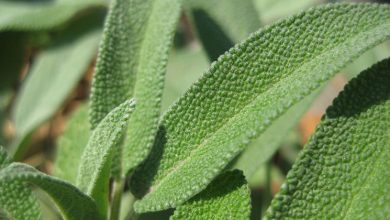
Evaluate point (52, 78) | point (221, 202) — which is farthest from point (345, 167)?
point (52, 78)

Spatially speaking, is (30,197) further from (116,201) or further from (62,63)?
(62,63)

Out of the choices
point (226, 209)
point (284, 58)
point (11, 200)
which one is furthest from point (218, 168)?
point (11, 200)

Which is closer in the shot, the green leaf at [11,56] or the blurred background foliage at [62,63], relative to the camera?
the blurred background foliage at [62,63]

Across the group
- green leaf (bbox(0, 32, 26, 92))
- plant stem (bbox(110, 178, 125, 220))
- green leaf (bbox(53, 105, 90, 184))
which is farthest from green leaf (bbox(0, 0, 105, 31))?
plant stem (bbox(110, 178, 125, 220))

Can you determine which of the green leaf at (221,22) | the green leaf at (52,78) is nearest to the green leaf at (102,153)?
the green leaf at (221,22)

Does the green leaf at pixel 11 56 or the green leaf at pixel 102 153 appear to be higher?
the green leaf at pixel 11 56

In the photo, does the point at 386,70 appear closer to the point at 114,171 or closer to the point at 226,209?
the point at 226,209

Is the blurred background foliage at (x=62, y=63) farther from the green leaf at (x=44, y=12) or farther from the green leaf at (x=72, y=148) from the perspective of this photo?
the green leaf at (x=72, y=148)

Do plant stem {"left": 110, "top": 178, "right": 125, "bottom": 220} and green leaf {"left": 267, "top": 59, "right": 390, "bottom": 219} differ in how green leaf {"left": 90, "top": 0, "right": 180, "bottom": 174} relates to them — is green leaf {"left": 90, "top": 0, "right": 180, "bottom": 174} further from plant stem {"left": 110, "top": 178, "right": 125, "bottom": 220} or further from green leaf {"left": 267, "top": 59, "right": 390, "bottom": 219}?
green leaf {"left": 267, "top": 59, "right": 390, "bottom": 219}
